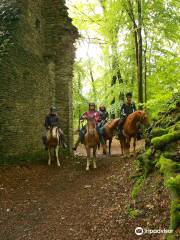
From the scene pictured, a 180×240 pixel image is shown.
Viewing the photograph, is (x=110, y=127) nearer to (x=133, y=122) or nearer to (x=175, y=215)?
(x=133, y=122)

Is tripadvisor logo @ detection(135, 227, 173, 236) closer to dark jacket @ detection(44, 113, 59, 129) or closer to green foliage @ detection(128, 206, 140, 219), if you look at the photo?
green foliage @ detection(128, 206, 140, 219)

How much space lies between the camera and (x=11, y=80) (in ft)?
42.5

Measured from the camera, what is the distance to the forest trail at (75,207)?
5.66 metres

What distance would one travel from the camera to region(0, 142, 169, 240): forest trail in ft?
18.6

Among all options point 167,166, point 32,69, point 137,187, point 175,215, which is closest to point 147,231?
point 175,215

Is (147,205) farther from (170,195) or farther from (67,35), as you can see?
(67,35)

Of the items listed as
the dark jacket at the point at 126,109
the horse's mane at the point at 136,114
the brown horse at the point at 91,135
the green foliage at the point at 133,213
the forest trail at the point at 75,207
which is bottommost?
the forest trail at the point at 75,207

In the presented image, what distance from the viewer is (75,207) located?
25.0 feet

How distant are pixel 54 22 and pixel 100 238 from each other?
1310 centimetres

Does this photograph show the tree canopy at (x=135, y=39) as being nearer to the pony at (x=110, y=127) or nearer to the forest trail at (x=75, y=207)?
the pony at (x=110, y=127)

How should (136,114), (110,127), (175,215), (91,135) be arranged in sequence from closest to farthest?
(175,215) → (91,135) → (136,114) → (110,127)

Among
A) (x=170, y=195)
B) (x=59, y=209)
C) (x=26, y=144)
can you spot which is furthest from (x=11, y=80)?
(x=170, y=195)

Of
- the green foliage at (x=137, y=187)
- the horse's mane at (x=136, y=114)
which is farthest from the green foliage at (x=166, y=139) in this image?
the horse's mane at (x=136, y=114)

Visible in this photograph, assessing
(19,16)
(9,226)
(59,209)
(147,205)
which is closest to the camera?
(147,205)
